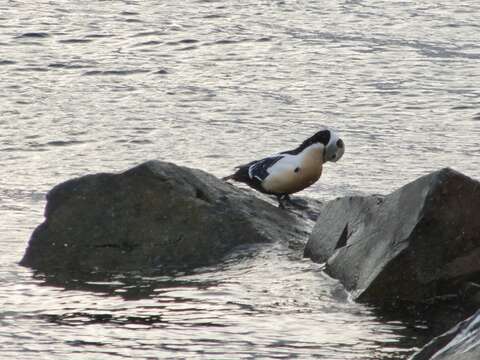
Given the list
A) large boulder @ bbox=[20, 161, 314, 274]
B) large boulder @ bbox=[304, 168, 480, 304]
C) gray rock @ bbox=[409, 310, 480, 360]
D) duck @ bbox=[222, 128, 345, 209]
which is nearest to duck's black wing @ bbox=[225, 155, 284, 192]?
duck @ bbox=[222, 128, 345, 209]

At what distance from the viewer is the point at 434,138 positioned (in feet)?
43.4

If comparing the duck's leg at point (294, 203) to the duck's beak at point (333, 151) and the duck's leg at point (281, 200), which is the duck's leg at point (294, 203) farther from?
the duck's beak at point (333, 151)

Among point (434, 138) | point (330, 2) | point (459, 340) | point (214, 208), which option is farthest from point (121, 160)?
point (330, 2)

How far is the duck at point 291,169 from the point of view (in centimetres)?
952

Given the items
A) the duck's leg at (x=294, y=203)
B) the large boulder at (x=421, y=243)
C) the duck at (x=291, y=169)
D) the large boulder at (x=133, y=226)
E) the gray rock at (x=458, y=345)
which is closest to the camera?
the gray rock at (x=458, y=345)

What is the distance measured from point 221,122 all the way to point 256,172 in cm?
414

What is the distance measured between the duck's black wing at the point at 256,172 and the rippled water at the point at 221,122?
4.60ft

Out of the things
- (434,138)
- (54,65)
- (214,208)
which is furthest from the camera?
(54,65)

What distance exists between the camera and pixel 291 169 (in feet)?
31.2

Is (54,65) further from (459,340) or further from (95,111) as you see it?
(459,340)

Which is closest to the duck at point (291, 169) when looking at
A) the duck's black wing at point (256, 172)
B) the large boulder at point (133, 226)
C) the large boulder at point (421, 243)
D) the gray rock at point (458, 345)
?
the duck's black wing at point (256, 172)

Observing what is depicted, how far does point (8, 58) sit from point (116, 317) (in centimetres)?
1038

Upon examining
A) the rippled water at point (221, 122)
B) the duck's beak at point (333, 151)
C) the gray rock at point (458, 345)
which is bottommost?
the rippled water at point (221, 122)

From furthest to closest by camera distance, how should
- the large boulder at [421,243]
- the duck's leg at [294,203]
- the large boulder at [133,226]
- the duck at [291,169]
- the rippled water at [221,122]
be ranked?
the duck's leg at [294,203] < the duck at [291,169] < the large boulder at [133,226] < the large boulder at [421,243] < the rippled water at [221,122]
